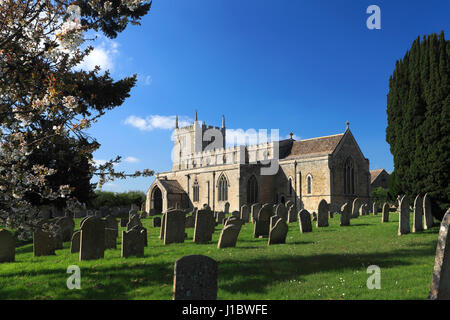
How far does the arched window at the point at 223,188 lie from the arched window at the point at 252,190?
2.66 meters

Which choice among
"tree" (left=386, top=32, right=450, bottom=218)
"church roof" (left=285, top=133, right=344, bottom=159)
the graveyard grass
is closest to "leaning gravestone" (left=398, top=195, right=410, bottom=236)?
the graveyard grass

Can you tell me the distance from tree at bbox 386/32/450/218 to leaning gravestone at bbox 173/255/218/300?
12.1 m

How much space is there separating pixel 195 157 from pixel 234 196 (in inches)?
914

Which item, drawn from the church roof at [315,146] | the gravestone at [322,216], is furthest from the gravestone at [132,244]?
the church roof at [315,146]

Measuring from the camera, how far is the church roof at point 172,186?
42.8m

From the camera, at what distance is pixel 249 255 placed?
29.4ft

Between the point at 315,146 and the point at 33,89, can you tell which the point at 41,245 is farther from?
the point at 315,146

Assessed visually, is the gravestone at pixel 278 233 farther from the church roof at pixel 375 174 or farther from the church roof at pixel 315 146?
the church roof at pixel 375 174

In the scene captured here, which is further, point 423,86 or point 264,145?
point 264,145

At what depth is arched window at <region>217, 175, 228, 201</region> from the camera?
39281mm

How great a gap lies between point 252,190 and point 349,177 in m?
10.1

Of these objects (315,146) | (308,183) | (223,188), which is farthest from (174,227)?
(315,146)
